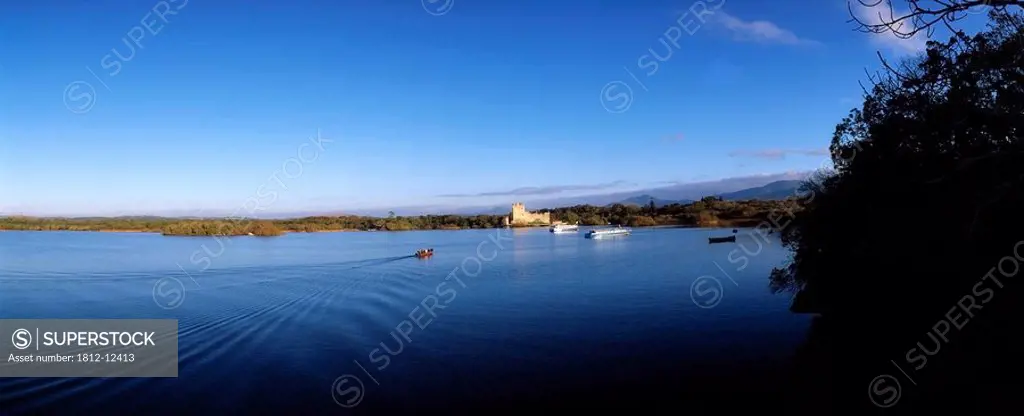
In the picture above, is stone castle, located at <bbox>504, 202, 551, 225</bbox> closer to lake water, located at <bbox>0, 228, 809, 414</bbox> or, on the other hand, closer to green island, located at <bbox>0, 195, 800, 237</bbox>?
green island, located at <bbox>0, 195, 800, 237</bbox>

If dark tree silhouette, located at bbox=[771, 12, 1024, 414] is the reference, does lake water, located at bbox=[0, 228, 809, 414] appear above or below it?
below

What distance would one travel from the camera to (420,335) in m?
15.6

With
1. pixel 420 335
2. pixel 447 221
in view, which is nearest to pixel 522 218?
pixel 447 221

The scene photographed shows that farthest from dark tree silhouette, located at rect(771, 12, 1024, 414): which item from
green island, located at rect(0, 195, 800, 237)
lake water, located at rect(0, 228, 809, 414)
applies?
green island, located at rect(0, 195, 800, 237)

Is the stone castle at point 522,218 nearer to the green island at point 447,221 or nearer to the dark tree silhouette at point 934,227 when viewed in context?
the green island at point 447,221

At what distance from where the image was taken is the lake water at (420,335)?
405 inches

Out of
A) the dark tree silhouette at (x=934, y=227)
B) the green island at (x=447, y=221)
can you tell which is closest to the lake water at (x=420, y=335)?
the dark tree silhouette at (x=934, y=227)

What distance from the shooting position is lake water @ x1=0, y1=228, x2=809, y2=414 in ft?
33.8

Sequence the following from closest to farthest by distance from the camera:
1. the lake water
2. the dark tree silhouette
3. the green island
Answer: the dark tree silhouette
the lake water
the green island

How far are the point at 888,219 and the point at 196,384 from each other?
1440cm

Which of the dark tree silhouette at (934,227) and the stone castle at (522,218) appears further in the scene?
the stone castle at (522,218)

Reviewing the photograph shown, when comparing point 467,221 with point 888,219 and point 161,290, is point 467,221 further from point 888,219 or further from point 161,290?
point 888,219

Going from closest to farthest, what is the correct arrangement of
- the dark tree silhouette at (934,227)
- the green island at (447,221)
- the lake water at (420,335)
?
1. the dark tree silhouette at (934,227)
2. the lake water at (420,335)
3. the green island at (447,221)

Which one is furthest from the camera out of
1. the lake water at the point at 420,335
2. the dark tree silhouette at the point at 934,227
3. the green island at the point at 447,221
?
the green island at the point at 447,221
